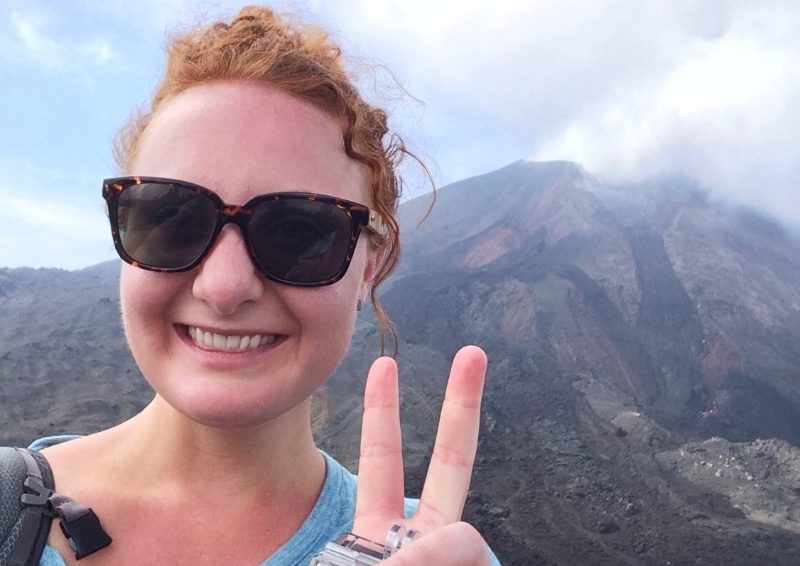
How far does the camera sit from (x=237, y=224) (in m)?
1.21

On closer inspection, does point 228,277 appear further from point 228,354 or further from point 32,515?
point 32,515

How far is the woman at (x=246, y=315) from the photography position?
45.1 inches

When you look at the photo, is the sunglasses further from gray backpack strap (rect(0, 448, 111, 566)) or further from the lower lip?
gray backpack strap (rect(0, 448, 111, 566))

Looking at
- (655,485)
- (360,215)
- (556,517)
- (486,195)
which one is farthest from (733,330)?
(360,215)

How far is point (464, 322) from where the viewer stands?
65.9ft

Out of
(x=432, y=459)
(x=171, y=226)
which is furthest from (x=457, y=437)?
(x=171, y=226)

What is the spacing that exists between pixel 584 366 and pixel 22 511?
19.1m

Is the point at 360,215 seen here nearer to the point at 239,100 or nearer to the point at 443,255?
the point at 239,100

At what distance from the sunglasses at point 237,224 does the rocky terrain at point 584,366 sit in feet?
26.1

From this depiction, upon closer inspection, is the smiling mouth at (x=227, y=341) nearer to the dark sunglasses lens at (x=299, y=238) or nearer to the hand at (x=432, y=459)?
the dark sunglasses lens at (x=299, y=238)

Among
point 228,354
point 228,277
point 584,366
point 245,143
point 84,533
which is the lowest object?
point 84,533

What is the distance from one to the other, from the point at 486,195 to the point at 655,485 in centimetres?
2515

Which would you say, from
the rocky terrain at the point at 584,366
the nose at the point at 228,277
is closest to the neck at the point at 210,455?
the nose at the point at 228,277

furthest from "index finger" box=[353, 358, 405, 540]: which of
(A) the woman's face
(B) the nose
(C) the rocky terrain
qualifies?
(C) the rocky terrain
